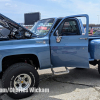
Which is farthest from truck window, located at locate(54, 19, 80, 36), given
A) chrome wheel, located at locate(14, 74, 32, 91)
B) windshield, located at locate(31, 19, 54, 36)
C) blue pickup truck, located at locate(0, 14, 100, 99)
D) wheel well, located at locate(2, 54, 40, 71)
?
chrome wheel, located at locate(14, 74, 32, 91)

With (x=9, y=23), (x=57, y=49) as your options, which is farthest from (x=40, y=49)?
(x=9, y=23)

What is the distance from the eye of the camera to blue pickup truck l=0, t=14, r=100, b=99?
3.12m

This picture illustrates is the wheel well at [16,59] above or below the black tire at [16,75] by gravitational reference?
above

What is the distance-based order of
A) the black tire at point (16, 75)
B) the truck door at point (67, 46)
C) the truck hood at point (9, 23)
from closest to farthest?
the black tire at point (16, 75) < the truck hood at point (9, 23) < the truck door at point (67, 46)

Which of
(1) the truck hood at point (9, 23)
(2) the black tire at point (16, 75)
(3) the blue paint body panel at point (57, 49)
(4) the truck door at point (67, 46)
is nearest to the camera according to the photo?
(2) the black tire at point (16, 75)

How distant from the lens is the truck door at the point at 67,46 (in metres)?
3.61

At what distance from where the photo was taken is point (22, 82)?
322 cm

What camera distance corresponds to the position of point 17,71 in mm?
3049

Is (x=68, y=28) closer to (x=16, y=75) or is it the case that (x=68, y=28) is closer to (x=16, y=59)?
(x=16, y=59)

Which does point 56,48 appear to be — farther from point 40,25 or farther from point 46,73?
point 46,73

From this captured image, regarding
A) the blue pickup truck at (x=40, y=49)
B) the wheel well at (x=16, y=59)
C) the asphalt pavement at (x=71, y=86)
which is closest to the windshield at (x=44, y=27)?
the blue pickup truck at (x=40, y=49)

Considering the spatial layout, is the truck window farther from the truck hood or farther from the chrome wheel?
the chrome wheel

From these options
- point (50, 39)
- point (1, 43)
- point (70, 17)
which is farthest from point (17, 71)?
point (70, 17)

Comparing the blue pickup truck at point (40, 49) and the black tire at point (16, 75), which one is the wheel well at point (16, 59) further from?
the black tire at point (16, 75)
